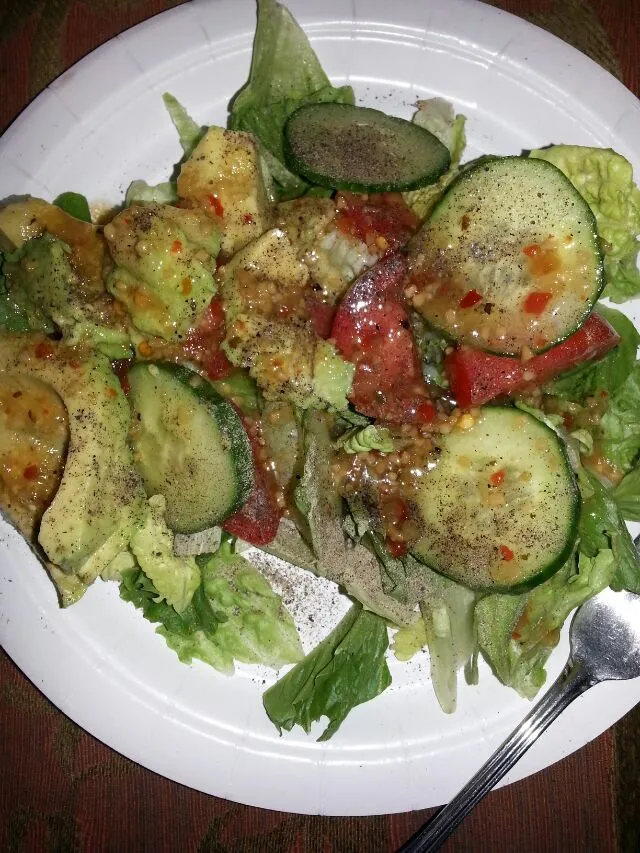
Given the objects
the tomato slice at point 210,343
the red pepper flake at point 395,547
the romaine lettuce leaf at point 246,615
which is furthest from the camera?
the romaine lettuce leaf at point 246,615

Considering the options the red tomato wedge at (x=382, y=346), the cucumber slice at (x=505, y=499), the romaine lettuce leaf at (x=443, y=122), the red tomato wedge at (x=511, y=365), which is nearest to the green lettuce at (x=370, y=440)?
the red tomato wedge at (x=382, y=346)

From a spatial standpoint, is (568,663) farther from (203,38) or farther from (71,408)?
(203,38)

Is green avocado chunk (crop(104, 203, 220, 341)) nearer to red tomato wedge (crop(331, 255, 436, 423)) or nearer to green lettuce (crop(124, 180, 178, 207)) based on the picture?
green lettuce (crop(124, 180, 178, 207))

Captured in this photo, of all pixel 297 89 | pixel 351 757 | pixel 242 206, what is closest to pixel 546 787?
pixel 351 757

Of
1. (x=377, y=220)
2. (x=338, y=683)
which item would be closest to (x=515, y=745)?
(x=338, y=683)

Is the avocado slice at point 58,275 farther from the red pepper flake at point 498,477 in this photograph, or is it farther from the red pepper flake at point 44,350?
the red pepper flake at point 498,477

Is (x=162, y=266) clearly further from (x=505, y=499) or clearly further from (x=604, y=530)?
(x=604, y=530)

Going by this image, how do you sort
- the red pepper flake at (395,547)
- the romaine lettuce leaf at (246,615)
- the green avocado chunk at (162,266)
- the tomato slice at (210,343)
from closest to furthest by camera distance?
1. the green avocado chunk at (162,266)
2. the tomato slice at (210,343)
3. the red pepper flake at (395,547)
4. the romaine lettuce leaf at (246,615)
